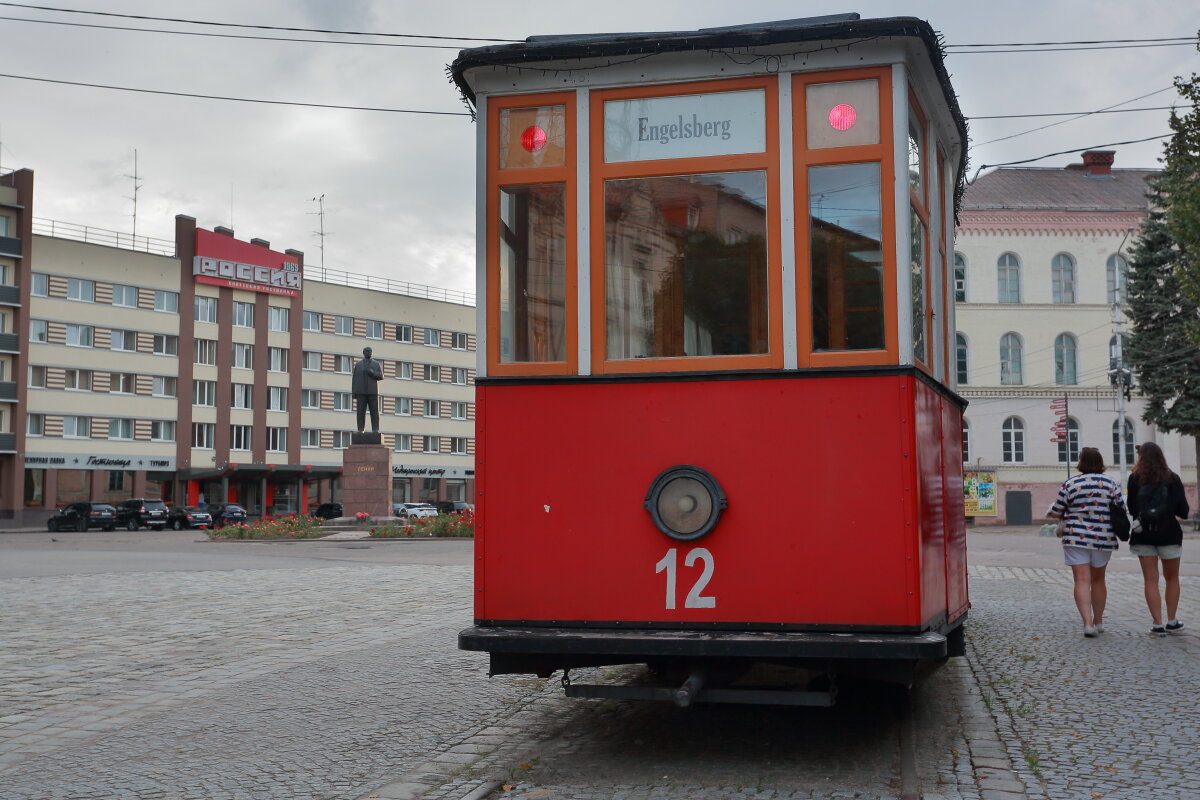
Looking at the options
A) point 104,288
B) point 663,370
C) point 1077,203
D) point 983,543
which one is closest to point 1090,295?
point 1077,203

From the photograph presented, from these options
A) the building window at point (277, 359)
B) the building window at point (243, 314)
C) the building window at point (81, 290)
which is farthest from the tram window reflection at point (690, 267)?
the building window at point (277, 359)

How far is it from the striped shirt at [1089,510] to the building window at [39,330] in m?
59.7

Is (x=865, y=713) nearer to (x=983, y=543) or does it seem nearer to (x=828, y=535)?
(x=828, y=535)

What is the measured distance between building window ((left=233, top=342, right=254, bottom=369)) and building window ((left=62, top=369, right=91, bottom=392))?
8596 mm

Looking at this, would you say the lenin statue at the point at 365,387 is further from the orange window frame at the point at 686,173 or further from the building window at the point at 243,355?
the building window at the point at 243,355

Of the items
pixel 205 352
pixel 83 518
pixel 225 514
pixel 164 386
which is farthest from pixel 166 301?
pixel 83 518

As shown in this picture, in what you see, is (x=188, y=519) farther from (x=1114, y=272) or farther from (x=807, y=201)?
(x=807, y=201)

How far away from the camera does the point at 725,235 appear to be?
5.86 metres

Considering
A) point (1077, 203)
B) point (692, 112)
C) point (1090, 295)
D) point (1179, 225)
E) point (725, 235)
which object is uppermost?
point (1077, 203)

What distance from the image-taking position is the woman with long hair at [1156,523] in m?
10.3

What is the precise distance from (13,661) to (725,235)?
686 centimetres

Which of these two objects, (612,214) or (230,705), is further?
(230,705)

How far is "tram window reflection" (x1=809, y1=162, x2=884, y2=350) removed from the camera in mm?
5688

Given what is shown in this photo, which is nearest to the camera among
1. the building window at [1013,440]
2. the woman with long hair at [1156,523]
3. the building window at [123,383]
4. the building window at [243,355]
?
the woman with long hair at [1156,523]
